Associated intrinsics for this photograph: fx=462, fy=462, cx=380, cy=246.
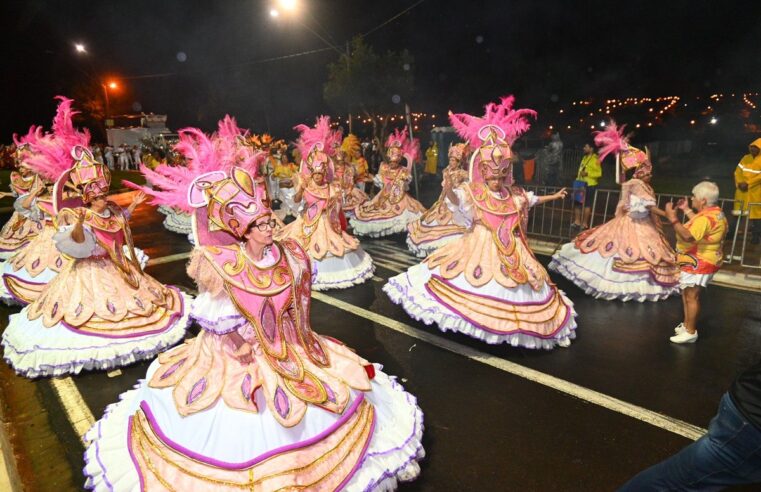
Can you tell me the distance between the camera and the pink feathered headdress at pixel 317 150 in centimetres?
765

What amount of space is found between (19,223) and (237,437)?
28.6 ft

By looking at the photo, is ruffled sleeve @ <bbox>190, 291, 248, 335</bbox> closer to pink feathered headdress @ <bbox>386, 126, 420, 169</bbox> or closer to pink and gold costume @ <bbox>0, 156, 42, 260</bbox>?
pink and gold costume @ <bbox>0, 156, 42, 260</bbox>

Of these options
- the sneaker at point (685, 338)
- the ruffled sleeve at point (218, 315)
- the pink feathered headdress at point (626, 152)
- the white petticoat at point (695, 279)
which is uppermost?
the pink feathered headdress at point (626, 152)

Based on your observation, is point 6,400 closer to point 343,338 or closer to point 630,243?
point 343,338

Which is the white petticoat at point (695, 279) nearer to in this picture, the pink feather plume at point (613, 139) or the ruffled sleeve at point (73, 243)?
the pink feather plume at point (613, 139)

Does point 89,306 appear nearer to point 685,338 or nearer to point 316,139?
point 316,139

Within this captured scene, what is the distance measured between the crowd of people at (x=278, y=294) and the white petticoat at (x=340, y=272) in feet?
0.08

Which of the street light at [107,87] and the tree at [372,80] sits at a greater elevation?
the street light at [107,87]

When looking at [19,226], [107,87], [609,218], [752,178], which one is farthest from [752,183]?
[107,87]

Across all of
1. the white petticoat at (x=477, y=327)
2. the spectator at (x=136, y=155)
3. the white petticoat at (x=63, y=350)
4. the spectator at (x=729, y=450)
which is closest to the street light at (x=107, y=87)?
the spectator at (x=136, y=155)

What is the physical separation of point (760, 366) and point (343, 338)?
4.37 meters

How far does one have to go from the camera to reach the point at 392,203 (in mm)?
11648

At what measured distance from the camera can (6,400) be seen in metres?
4.52

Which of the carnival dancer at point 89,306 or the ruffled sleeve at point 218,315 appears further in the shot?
the carnival dancer at point 89,306
